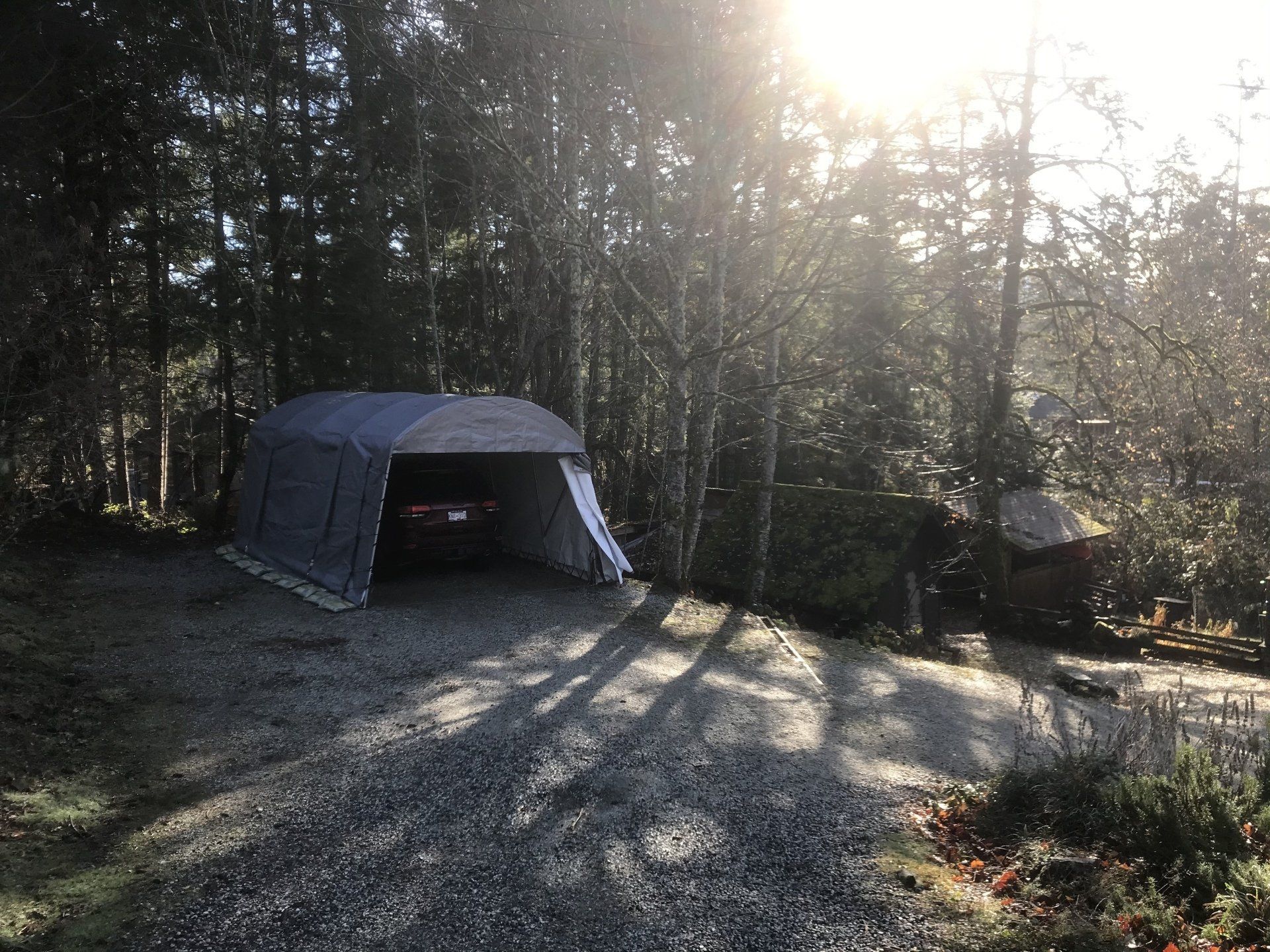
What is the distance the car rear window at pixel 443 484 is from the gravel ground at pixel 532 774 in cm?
221

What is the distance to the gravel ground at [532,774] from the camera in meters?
3.83

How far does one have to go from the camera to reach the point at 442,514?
11.9 metres

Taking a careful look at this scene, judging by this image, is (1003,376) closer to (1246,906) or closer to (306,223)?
(1246,906)

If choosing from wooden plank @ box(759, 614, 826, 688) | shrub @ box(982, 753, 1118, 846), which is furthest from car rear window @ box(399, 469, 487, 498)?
shrub @ box(982, 753, 1118, 846)

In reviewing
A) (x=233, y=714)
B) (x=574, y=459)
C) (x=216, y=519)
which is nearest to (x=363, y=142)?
(x=216, y=519)

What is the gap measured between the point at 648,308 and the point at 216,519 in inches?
397

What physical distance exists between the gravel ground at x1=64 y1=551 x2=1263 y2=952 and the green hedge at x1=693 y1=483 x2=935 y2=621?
272cm

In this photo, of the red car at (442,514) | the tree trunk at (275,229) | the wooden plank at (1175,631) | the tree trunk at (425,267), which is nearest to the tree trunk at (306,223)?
the tree trunk at (275,229)

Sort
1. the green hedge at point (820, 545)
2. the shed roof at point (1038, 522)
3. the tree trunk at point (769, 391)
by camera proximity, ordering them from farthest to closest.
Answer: the shed roof at point (1038, 522) → the green hedge at point (820, 545) → the tree trunk at point (769, 391)

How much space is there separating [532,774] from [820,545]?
9.39 m

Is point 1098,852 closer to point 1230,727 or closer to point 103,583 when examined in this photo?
point 1230,727

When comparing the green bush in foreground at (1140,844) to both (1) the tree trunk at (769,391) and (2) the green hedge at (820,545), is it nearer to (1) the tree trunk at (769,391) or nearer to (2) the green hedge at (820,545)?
(1) the tree trunk at (769,391)

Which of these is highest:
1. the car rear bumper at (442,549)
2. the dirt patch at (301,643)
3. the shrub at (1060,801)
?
the car rear bumper at (442,549)

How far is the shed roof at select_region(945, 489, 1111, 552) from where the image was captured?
1814 centimetres
